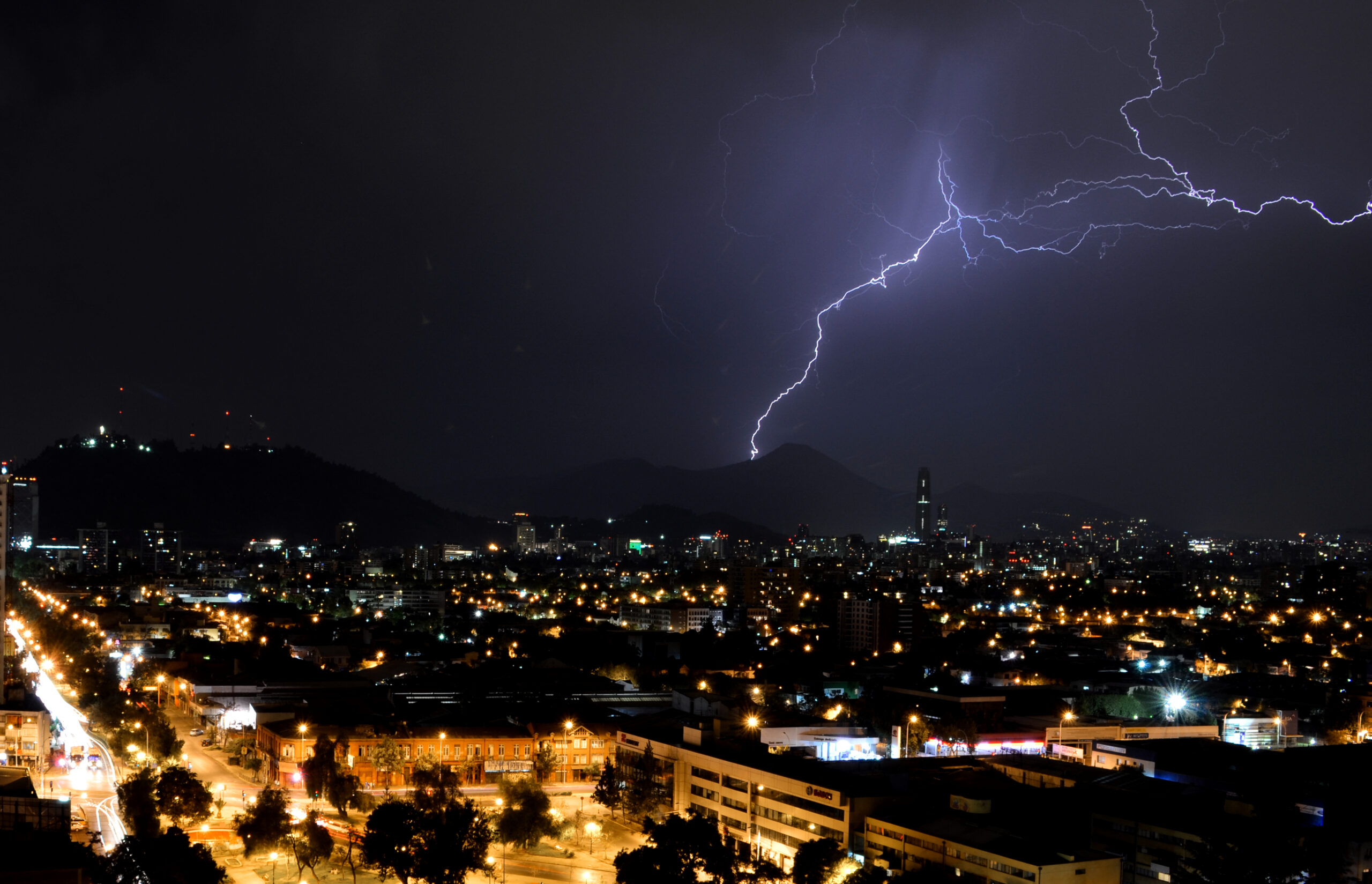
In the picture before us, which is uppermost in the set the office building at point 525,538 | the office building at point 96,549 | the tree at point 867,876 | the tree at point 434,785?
the office building at point 525,538

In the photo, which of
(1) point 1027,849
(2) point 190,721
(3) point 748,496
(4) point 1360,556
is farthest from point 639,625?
(3) point 748,496

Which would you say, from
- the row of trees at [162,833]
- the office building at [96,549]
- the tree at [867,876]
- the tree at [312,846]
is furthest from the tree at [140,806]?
the office building at [96,549]

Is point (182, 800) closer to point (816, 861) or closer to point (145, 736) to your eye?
point (145, 736)

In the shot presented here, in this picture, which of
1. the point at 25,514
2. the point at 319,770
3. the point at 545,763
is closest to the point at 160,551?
the point at 25,514

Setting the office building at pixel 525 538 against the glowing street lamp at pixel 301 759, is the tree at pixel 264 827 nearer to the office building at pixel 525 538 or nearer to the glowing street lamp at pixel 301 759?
the glowing street lamp at pixel 301 759

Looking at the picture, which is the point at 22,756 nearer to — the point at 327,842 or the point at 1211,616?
the point at 327,842
